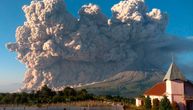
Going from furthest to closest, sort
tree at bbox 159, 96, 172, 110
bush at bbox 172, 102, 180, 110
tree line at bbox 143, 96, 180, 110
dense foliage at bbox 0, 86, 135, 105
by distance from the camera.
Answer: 1. dense foliage at bbox 0, 86, 135, 105
2. bush at bbox 172, 102, 180, 110
3. tree line at bbox 143, 96, 180, 110
4. tree at bbox 159, 96, 172, 110

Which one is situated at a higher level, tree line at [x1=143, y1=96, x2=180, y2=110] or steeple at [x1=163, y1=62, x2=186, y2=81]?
steeple at [x1=163, y1=62, x2=186, y2=81]

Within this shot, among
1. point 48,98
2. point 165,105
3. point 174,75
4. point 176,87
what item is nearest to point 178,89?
point 176,87

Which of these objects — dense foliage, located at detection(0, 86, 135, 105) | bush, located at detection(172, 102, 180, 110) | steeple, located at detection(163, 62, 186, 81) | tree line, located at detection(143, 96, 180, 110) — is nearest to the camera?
tree line, located at detection(143, 96, 180, 110)

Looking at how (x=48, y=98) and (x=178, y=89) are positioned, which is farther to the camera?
(x=48, y=98)

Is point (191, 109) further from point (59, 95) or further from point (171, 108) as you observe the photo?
point (59, 95)

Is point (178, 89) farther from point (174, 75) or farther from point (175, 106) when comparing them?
point (175, 106)

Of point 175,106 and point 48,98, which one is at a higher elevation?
point 48,98

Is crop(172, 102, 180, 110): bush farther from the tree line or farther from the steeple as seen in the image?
the steeple

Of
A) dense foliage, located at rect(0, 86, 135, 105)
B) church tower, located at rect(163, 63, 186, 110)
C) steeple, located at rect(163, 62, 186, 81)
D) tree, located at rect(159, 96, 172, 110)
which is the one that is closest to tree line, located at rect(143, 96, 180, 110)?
tree, located at rect(159, 96, 172, 110)

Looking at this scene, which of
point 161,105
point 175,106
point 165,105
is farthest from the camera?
point 175,106

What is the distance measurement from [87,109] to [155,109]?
453 inches

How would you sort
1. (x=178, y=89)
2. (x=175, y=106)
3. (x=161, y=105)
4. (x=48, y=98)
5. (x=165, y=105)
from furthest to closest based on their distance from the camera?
1. (x=48, y=98)
2. (x=178, y=89)
3. (x=175, y=106)
4. (x=161, y=105)
5. (x=165, y=105)

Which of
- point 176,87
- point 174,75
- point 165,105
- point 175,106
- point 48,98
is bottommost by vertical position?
point 175,106

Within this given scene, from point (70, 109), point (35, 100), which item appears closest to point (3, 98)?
point (35, 100)
